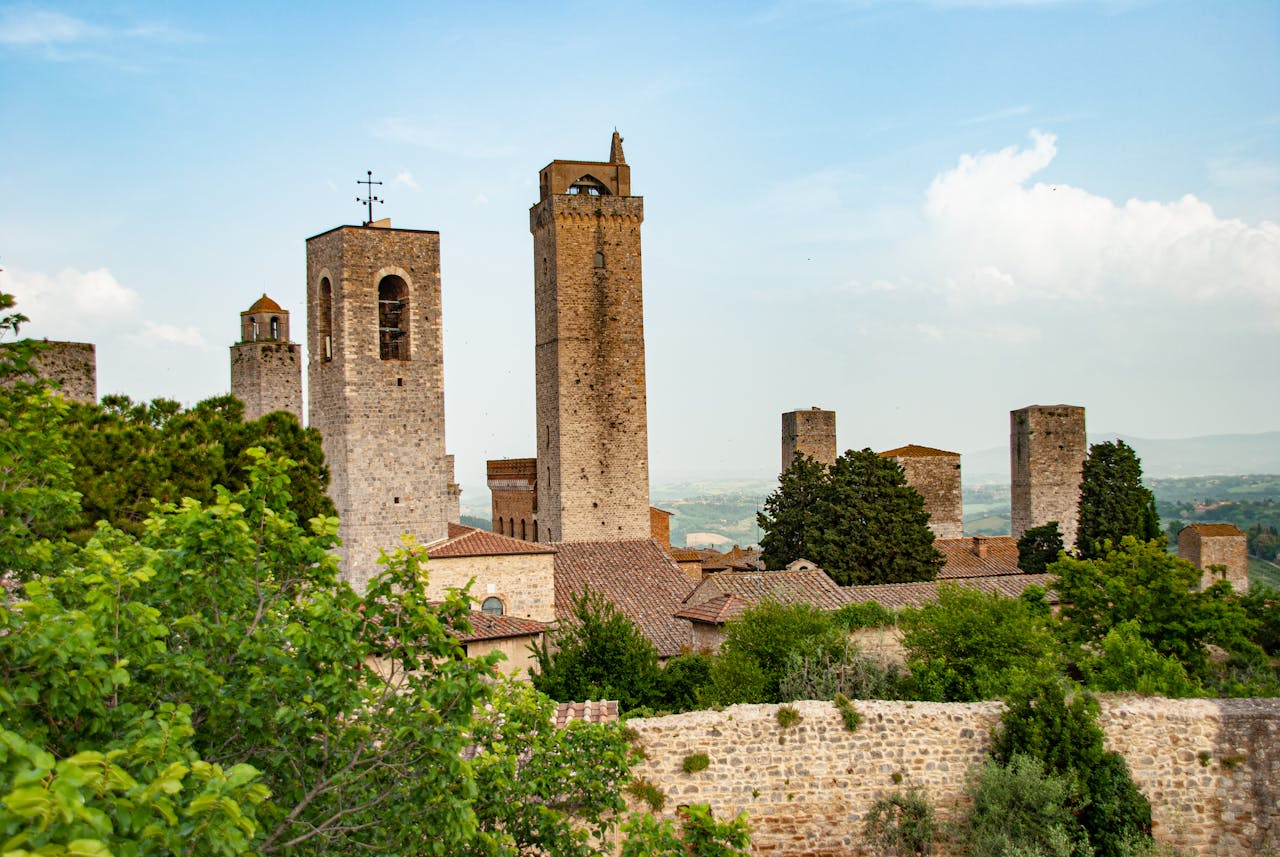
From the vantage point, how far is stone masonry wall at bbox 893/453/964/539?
42438 mm

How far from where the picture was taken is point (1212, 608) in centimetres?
1683

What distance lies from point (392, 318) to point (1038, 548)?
23.0m

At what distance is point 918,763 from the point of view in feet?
36.7

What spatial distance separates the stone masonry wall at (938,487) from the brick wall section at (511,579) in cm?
2258

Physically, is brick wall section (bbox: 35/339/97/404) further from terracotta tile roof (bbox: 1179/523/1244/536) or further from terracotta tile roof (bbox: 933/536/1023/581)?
terracotta tile roof (bbox: 1179/523/1244/536)

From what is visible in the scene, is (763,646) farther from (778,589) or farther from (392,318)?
(392,318)

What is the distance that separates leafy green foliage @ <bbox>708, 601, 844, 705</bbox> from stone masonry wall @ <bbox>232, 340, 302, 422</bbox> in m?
13.7

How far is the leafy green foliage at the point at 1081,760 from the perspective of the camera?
10.8 metres

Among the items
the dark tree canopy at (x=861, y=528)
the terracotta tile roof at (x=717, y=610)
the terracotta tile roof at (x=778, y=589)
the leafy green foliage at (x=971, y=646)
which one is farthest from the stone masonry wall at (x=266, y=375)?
the leafy green foliage at (x=971, y=646)

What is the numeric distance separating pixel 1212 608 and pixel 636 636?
28.3ft

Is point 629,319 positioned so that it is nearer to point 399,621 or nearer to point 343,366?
point 343,366

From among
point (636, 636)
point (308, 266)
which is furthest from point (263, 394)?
point (636, 636)

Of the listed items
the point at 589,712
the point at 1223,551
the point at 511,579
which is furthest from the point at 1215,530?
the point at 589,712

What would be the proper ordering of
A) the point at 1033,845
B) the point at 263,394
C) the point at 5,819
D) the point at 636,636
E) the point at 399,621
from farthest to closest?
the point at 263,394 < the point at 636,636 < the point at 1033,845 < the point at 399,621 < the point at 5,819
